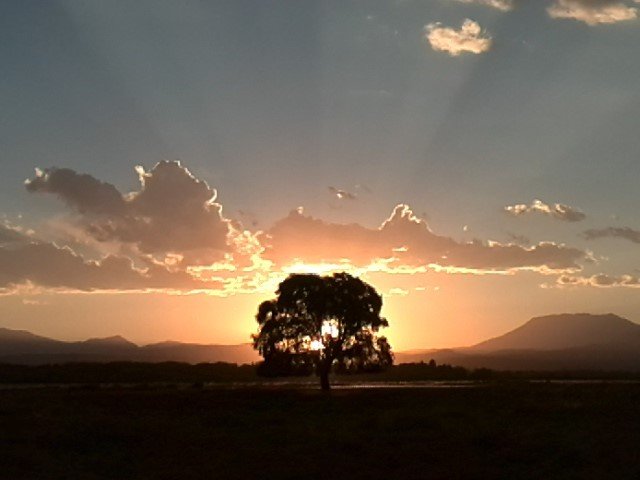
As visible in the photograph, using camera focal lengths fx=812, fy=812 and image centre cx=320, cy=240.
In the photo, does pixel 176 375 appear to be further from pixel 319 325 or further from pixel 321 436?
pixel 321 436

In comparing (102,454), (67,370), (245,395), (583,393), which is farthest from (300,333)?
(67,370)

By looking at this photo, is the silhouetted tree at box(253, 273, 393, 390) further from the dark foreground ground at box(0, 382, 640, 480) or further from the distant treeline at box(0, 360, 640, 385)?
the distant treeline at box(0, 360, 640, 385)

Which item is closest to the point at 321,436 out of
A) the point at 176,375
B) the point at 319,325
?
the point at 319,325

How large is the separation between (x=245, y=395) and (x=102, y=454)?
85.0 ft

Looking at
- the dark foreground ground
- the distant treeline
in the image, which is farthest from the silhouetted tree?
the distant treeline

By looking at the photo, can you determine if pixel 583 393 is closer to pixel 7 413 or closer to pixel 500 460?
pixel 500 460

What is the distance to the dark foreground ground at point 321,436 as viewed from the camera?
35.5 m

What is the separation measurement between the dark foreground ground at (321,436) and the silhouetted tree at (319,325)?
11662 mm

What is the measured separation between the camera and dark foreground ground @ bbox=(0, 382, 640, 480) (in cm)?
3553

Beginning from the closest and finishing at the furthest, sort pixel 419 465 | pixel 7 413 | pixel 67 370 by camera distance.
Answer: pixel 419 465
pixel 7 413
pixel 67 370

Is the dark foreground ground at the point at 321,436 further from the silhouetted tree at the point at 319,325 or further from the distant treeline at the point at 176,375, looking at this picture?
the distant treeline at the point at 176,375

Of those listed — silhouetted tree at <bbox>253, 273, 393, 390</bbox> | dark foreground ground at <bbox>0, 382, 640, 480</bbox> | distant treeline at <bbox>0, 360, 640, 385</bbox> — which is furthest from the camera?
distant treeline at <bbox>0, 360, 640, 385</bbox>

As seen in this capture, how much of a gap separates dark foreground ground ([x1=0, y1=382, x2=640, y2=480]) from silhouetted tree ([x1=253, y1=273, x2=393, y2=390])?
1166 cm

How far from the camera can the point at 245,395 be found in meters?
65.3
